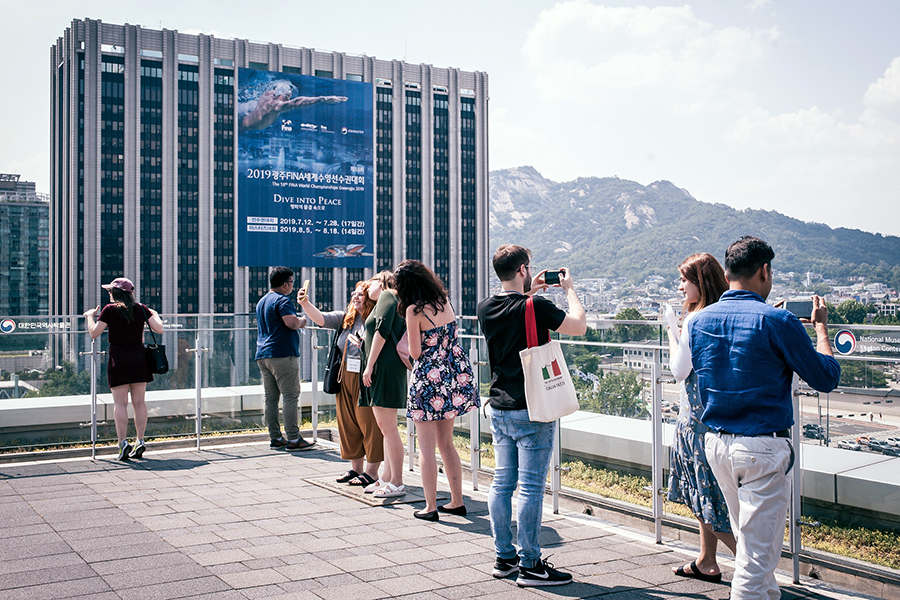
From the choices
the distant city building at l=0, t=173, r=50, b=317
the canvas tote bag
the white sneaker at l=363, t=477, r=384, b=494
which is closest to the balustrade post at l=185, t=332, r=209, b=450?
the white sneaker at l=363, t=477, r=384, b=494

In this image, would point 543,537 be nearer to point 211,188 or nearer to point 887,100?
point 211,188

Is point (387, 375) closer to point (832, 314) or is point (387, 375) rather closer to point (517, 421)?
point (517, 421)

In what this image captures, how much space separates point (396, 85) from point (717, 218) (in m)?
75.9

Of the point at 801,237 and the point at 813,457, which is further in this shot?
the point at 801,237

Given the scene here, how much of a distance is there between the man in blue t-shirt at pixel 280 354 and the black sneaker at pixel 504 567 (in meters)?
3.80

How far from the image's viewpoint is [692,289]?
11.3 ft

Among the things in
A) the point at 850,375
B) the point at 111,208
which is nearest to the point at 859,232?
the point at 111,208

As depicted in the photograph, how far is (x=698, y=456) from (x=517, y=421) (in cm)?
84

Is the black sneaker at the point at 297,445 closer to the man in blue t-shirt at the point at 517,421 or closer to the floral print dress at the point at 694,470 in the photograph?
the man in blue t-shirt at the point at 517,421

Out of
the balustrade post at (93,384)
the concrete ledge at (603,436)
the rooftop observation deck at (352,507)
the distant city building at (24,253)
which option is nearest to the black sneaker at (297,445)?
the rooftop observation deck at (352,507)

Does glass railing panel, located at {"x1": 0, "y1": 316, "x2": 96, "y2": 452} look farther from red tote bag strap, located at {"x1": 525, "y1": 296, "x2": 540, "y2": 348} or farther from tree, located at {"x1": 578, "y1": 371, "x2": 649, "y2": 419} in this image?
red tote bag strap, located at {"x1": 525, "y1": 296, "x2": 540, "y2": 348}

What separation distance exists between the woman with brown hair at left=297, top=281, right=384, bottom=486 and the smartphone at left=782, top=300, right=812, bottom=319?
3067 millimetres

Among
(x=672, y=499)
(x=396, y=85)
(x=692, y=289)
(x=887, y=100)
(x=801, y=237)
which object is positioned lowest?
(x=672, y=499)

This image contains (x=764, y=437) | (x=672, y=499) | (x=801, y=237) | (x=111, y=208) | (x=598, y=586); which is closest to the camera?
(x=764, y=437)
